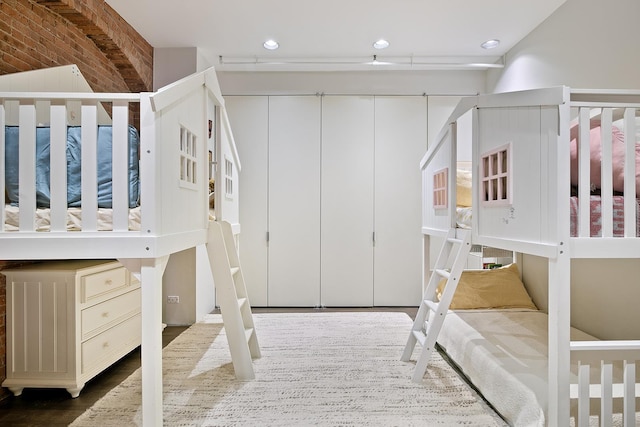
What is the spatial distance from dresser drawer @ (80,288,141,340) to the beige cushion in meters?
2.21

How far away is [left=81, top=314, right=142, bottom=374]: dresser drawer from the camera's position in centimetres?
217

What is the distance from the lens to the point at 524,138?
160 centimetres

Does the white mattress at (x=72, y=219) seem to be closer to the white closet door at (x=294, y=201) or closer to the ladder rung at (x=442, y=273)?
the ladder rung at (x=442, y=273)

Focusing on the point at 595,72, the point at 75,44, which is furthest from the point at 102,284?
the point at 595,72

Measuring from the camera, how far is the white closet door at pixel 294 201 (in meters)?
4.04

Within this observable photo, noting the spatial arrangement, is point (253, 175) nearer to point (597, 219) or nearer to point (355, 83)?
point (355, 83)

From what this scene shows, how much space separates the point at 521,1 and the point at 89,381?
12.6 feet

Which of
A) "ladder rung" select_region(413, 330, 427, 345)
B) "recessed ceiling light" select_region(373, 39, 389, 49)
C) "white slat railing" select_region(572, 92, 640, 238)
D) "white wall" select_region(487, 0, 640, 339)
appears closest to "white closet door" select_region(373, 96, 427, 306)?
"recessed ceiling light" select_region(373, 39, 389, 49)

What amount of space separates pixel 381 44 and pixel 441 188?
1718 millimetres

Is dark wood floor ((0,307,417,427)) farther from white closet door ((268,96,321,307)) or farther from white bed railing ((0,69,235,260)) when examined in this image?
white closet door ((268,96,321,307))

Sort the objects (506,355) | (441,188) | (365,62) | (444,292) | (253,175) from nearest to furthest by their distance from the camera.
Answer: (506,355), (444,292), (441,188), (365,62), (253,175)

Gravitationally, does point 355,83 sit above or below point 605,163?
above

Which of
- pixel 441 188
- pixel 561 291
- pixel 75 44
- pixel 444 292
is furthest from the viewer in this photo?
pixel 75 44

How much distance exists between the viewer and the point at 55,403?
2.03 m
